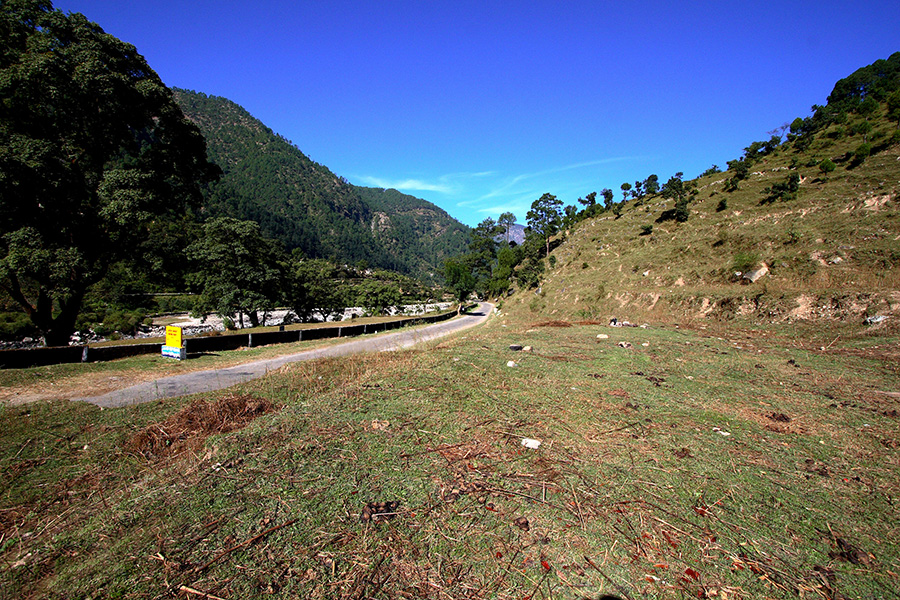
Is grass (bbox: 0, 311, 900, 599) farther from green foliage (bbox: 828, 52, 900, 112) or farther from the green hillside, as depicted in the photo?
green foliage (bbox: 828, 52, 900, 112)

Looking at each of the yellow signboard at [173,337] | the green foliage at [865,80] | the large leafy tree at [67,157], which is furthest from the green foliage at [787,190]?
the large leafy tree at [67,157]

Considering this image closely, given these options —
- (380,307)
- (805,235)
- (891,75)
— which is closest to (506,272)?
(380,307)

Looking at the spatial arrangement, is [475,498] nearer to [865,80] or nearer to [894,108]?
[894,108]

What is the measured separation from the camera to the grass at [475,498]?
2.22 metres

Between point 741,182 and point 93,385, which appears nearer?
point 93,385

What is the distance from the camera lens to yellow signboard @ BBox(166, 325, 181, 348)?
11704 millimetres

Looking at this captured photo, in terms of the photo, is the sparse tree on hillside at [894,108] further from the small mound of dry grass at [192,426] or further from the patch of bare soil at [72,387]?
the patch of bare soil at [72,387]

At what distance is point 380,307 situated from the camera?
152 feet

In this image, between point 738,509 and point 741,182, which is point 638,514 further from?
point 741,182

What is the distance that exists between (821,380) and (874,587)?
601 cm

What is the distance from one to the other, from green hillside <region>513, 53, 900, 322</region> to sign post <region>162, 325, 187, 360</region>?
20231 mm

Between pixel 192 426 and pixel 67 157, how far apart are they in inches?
573

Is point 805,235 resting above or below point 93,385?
above

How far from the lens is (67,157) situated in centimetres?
1277
